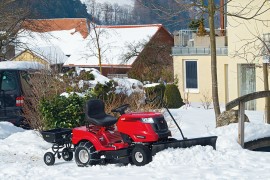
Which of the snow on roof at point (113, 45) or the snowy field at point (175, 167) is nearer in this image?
the snowy field at point (175, 167)

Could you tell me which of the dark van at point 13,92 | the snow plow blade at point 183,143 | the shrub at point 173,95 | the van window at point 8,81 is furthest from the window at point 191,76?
the snow plow blade at point 183,143

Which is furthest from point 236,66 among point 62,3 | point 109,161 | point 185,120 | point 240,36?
point 62,3

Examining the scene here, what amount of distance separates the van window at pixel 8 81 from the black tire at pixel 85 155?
7099mm

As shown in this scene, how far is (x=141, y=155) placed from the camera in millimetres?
10914

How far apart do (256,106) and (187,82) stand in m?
8.45

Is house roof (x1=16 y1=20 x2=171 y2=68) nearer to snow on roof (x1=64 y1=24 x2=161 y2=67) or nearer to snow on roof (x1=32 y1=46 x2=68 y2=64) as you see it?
snow on roof (x1=64 y1=24 x2=161 y2=67)

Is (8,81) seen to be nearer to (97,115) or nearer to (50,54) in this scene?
(50,54)

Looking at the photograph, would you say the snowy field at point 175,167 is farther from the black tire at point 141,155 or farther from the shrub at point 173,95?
the shrub at point 173,95

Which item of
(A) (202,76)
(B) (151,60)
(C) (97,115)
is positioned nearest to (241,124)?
(C) (97,115)

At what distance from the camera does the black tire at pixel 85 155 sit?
11.4 metres

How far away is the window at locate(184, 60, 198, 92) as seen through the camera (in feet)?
120

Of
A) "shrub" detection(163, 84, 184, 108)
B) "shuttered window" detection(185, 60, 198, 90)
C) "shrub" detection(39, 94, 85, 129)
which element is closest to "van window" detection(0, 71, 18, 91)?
"shrub" detection(39, 94, 85, 129)

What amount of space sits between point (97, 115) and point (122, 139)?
27.8 inches

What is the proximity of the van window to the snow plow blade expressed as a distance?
26.7 ft
